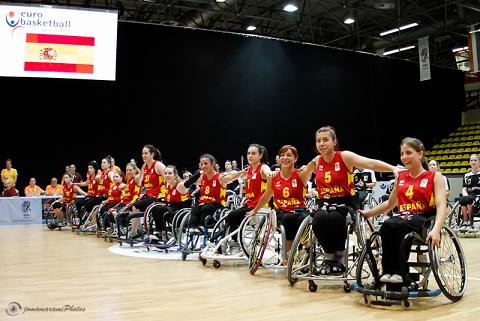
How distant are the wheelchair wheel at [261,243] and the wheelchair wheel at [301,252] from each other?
0.85 feet

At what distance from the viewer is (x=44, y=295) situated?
126 inches

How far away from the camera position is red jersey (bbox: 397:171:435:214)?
2908mm

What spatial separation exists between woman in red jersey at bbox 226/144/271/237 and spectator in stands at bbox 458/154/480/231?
11.7 ft

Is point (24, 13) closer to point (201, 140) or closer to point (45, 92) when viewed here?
point (45, 92)

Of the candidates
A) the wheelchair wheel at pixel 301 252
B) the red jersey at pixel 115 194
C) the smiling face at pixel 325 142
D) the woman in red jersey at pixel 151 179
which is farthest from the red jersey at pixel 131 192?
the smiling face at pixel 325 142

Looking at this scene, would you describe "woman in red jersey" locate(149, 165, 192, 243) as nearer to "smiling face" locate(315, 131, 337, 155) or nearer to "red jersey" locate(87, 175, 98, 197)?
"smiling face" locate(315, 131, 337, 155)

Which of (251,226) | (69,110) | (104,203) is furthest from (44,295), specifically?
(69,110)

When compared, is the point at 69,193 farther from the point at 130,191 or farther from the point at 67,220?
the point at 130,191

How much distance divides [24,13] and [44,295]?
23.6 feet

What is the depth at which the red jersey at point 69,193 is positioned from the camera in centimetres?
878

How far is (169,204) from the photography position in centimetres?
557

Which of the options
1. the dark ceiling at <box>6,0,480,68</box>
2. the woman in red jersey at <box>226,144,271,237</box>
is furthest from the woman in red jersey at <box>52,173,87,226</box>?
the dark ceiling at <box>6,0,480,68</box>

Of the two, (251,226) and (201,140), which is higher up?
(201,140)

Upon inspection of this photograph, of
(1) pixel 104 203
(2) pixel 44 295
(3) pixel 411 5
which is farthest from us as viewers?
(3) pixel 411 5
